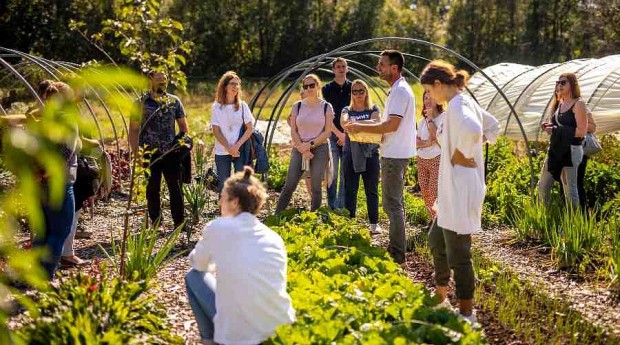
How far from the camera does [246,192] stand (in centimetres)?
329

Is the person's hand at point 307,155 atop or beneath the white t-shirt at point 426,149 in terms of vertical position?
beneath

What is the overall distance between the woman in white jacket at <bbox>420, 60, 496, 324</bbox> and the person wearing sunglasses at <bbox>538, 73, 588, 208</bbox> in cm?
267

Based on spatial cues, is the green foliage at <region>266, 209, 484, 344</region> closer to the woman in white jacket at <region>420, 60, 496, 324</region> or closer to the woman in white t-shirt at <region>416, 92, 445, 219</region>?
the woman in white jacket at <region>420, 60, 496, 324</region>

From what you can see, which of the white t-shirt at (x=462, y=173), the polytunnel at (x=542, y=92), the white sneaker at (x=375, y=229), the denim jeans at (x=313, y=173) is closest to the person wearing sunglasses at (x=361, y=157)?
the white sneaker at (x=375, y=229)

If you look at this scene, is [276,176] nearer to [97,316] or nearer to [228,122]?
[228,122]

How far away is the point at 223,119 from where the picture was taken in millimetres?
6879

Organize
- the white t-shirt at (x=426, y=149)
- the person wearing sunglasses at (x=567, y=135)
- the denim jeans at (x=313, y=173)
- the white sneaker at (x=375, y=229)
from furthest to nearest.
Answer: the white sneaker at (x=375, y=229) < the denim jeans at (x=313, y=173) < the person wearing sunglasses at (x=567, y=135) < the white t-shirt at (x=426, y=149)

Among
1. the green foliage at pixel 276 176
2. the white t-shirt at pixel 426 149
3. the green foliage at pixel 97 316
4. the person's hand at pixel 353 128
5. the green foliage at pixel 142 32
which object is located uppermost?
the green foliage at pixel 142 32

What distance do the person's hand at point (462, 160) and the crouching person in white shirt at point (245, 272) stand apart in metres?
1.20

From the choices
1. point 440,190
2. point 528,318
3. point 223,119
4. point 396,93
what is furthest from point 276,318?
point 223,119

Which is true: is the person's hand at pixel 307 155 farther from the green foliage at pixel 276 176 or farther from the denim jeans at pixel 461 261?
the green foliage at pixel 276 176

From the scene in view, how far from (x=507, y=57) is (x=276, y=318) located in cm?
3485

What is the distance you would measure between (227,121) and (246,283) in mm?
3921

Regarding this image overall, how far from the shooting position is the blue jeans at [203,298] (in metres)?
3.42
